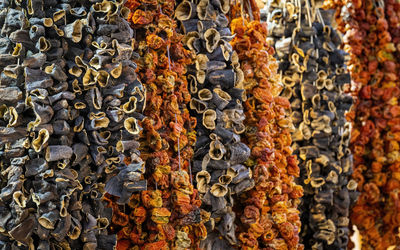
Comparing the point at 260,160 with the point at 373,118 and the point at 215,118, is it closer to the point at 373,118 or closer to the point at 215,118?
the point at 215,118

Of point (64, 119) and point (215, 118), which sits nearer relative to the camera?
point (64, 119)

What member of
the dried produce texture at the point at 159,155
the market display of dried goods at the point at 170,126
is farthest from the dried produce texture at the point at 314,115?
the dried produce texture at the point at 159,155

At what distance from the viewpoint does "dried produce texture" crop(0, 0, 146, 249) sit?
91cm

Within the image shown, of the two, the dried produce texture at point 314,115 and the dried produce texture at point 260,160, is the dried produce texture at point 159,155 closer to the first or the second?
the dried produce texture at point 260,160

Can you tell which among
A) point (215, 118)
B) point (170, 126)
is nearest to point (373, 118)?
point (215, 118)

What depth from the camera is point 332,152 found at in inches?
62.9

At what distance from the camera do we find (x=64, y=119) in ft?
3.08

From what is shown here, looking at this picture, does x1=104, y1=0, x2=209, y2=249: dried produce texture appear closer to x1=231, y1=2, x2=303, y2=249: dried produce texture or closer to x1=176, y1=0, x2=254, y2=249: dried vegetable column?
x1=176, y1=0, x2=254, y2=249: dried vegetable column

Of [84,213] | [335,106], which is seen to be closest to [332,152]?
[335,106]

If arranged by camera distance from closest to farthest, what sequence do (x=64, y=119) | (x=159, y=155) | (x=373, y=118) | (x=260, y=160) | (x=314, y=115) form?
1. (x=64, y=119)
2. (x=159, y=155)
3. (x=260, y=160)
4. (x=314, y=115)
5. (x=373, y=118)

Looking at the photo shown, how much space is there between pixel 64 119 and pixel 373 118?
47.1 inches

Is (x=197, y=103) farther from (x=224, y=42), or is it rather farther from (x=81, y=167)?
Answer: (x=81, y=167)

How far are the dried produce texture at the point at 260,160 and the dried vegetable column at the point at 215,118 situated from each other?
4 cm

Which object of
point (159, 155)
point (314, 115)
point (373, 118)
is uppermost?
point (159, 155)
